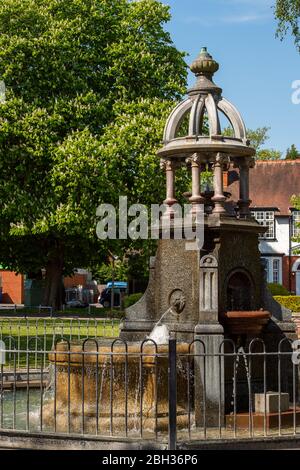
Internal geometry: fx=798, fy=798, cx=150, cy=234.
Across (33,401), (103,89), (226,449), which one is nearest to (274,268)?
(103,89)

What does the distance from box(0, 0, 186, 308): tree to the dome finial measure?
2043 cm

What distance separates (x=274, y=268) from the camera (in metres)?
58.8

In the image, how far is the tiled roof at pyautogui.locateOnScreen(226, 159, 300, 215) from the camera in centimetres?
5862

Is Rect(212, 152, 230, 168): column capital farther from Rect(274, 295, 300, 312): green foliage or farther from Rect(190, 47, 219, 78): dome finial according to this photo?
Rect(274, 295, 300, 312): green foliage

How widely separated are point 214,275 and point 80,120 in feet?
83.3

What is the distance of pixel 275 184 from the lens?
59188 millimetres

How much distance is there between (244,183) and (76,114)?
22.8 meters

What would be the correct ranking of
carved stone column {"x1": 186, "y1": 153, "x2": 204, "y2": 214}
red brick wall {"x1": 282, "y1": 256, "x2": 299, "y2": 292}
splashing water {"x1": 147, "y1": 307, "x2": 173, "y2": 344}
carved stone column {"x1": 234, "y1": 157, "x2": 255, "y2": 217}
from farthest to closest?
red brick wall {"x1": 282, "y1": 256, "x2": 299, "y2": 292} → carved stone column {"x1": 234, "y1": 157, "x2": 255, "y2": 217} → carved stone column {"x1": 186, "y1": 153, "x2": 204, "y2": 214} → splashing water {"x1": 147, "y1": 307, "x2": 173, "y2": 344}

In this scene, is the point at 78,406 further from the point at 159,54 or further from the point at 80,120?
the point at 159,54

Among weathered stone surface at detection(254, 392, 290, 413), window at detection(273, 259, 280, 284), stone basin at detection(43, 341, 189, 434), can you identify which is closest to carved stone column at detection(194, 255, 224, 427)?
stone basin at detection(43, 341, 189, 434)

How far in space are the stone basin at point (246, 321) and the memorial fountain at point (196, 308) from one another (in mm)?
18

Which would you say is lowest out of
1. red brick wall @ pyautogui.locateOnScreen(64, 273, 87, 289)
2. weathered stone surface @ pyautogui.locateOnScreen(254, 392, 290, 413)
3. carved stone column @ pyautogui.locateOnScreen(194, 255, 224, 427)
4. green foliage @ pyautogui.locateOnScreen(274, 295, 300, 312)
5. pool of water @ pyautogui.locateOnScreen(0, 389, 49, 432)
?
pool of water @ pyautogui.locateOnScreen(0, 389, 49, 432)

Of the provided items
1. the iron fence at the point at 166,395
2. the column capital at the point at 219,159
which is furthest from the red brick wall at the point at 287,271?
the column capital at the point at 219,159

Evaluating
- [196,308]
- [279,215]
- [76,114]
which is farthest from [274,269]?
[196,308]
